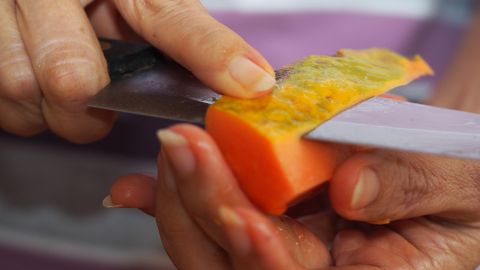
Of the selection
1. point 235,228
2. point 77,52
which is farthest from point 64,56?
point 235,228

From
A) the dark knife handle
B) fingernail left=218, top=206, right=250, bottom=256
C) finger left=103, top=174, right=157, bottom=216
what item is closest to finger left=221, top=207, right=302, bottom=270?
fingernail left=218, top=206, right=250, bottom=256

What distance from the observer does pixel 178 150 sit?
1.93 ft

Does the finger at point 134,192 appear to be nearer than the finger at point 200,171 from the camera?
No

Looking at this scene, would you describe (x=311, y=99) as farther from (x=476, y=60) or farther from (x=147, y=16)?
(x=476, y=60)

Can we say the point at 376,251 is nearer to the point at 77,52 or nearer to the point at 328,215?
the point at 328,215

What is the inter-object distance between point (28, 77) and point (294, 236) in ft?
1.42

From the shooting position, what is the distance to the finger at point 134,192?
797 millimetres

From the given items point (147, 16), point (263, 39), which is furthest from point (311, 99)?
point (263, 39)

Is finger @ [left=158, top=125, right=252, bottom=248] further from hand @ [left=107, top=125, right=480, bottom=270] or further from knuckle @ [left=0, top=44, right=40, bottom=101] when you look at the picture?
knuckle @ [left=0, top=44, right=40, bottom=101]

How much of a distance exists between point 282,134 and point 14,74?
0.43 m

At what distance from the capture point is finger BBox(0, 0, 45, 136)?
2.71 ft

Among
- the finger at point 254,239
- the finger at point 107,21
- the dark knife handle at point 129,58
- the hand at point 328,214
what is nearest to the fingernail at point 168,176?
the hand at point 328,214

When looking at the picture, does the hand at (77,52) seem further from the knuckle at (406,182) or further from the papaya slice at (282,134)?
the knuckle at (406,182)

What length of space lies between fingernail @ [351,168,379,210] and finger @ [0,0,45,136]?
483mm
